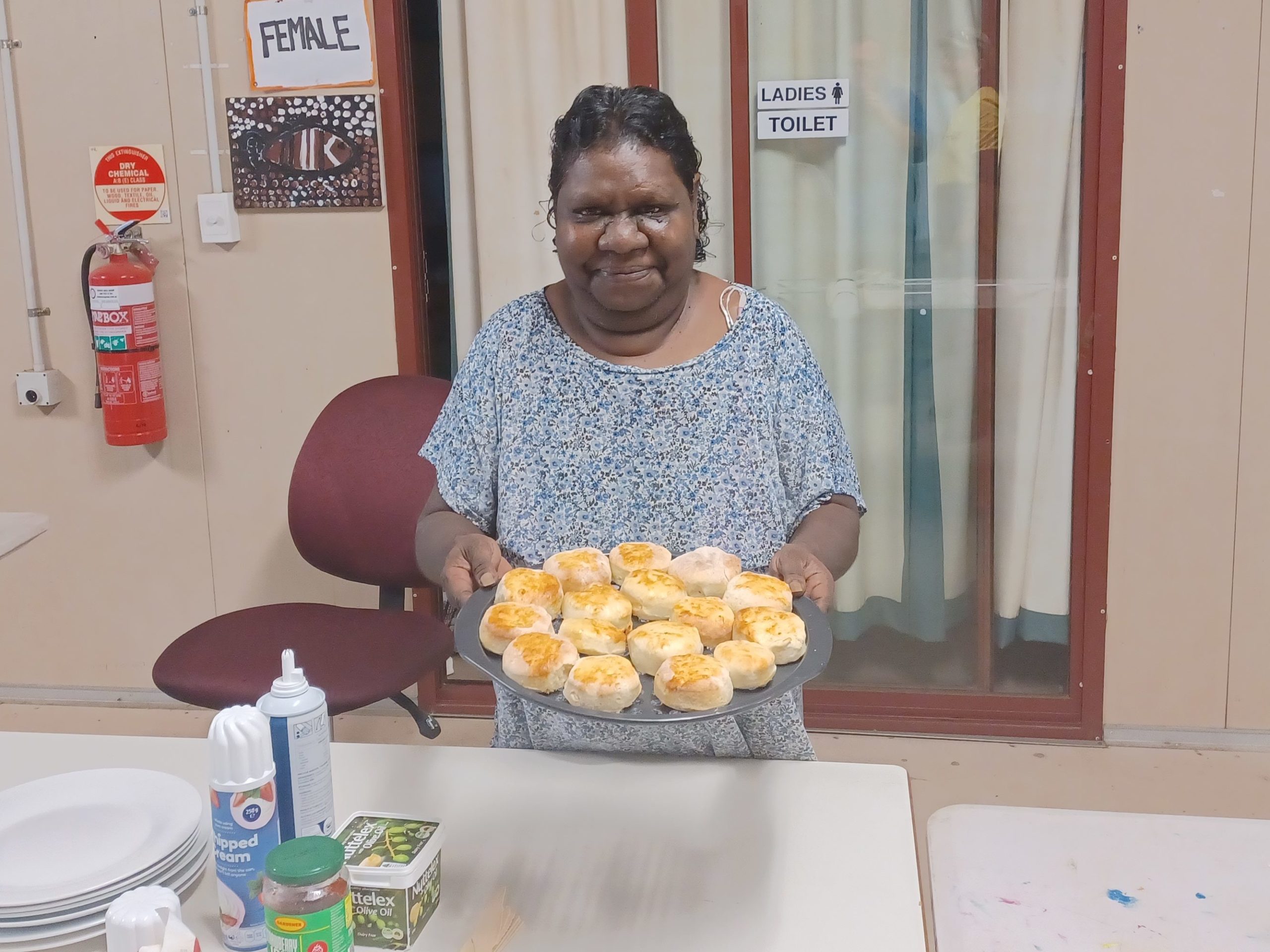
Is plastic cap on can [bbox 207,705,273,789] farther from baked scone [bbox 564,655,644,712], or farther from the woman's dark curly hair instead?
the woman's dark curly hair

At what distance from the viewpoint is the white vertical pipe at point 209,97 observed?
276 cm

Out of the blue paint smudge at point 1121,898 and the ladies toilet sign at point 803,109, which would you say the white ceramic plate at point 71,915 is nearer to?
the blue paint smudge at point 1121,898

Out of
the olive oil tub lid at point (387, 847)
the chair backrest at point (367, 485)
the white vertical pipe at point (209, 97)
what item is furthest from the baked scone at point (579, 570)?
the white vertical pipe at point (209, 97)

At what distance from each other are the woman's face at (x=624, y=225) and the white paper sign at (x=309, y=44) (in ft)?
5.06

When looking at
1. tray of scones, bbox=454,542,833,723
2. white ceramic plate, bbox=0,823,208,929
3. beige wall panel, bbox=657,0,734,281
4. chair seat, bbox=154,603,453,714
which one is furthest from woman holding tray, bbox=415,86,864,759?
beige wall panel, bbox=657,0,734,281

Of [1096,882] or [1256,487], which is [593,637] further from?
[1256,487]

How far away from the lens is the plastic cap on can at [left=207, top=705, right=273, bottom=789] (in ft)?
3.16

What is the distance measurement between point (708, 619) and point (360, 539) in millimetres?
1451

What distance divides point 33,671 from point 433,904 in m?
2.57

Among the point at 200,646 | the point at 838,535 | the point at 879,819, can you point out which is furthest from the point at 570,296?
the point at 200,646

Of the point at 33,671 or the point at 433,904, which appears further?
the point at 33,671

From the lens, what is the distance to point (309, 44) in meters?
2.75

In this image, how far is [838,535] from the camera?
146 centimetres

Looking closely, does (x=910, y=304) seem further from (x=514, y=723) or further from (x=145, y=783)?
(x=145, y=783)
